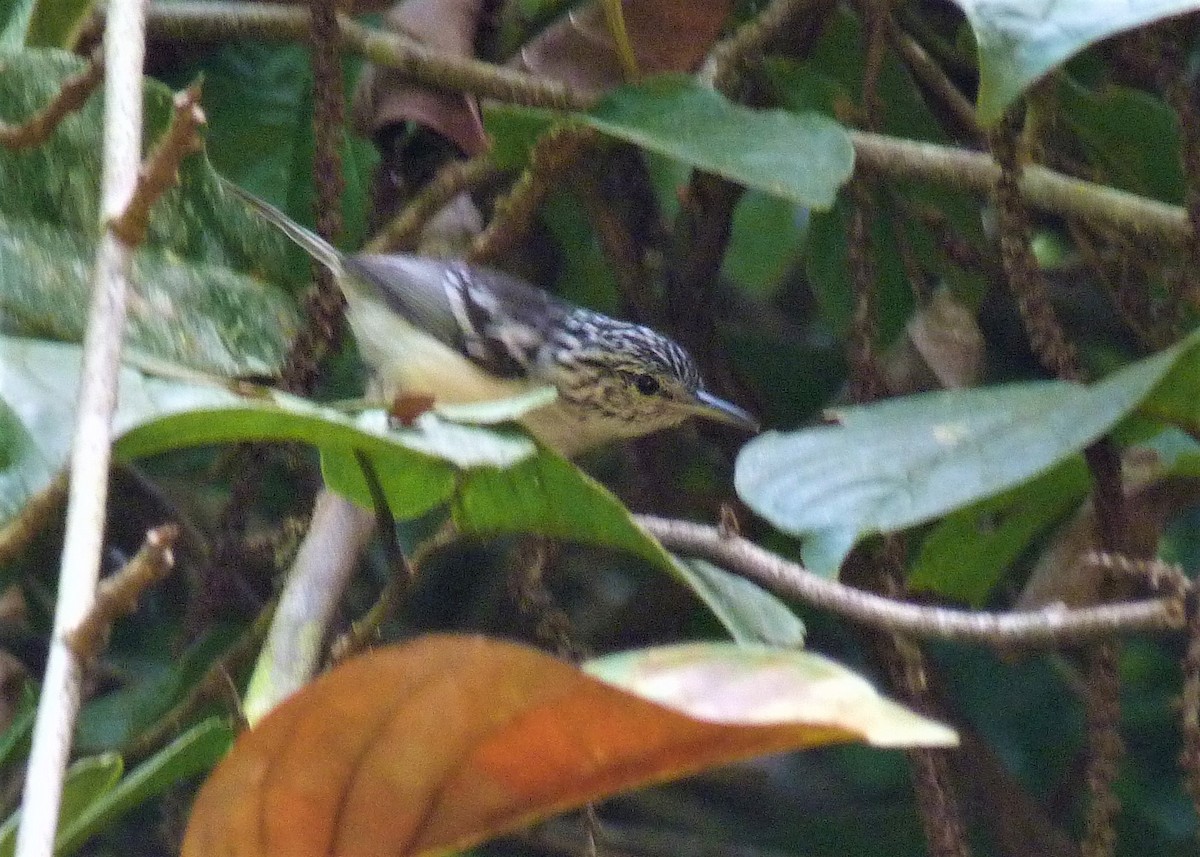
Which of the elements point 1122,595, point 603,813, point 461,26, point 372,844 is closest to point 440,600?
point 603,813

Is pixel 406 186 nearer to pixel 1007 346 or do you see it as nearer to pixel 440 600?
pixel 440 600

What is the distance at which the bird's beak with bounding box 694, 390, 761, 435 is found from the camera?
2.28m

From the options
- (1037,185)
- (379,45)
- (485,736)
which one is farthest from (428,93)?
(485,736)

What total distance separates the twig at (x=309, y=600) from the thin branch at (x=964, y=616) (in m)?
0.40

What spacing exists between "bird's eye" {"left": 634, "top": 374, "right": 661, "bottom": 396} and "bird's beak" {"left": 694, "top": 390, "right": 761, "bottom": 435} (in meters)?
0.08

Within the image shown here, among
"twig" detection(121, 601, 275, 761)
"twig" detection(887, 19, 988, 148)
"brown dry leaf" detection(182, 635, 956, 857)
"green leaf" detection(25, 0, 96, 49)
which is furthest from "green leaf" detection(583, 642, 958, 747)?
"twig" detection(887, 19, 988, 148)

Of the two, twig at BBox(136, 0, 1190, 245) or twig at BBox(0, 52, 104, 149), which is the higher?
twig at BBox(0, 52, 104, 149)

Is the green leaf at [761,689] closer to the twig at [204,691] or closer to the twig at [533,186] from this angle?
the twig at [204,691]

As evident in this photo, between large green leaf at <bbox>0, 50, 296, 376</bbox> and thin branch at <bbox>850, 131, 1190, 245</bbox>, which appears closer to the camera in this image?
large green leaf at <bbox>0, 50, 296, 376</bbox>

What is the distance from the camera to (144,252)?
5.79 ft

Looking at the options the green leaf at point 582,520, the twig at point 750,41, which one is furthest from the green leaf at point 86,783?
the twig at point 750,41

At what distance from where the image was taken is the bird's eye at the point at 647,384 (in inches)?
95.9

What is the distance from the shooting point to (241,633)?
2051mm

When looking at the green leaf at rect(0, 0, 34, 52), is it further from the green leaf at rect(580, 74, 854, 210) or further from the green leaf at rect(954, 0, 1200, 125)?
the green leaf at rect(954, 0, 1200, 125)
